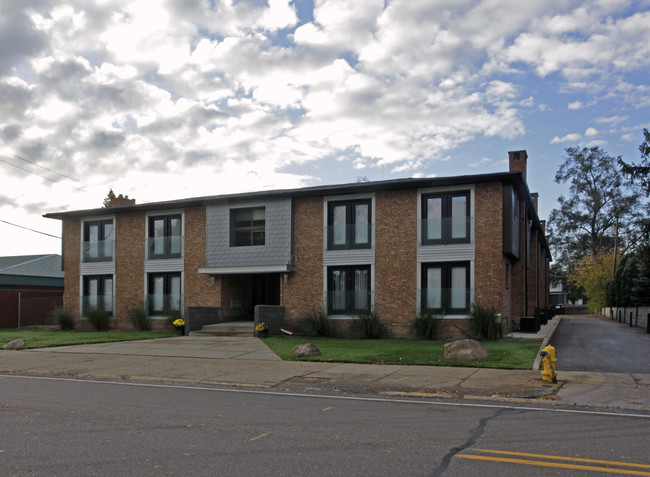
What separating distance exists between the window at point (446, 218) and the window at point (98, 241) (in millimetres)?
15161

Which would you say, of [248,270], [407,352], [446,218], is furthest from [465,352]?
[248,270]

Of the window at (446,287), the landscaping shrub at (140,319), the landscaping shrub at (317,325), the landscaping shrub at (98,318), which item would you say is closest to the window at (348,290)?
the landscaping shrub at (317,325)

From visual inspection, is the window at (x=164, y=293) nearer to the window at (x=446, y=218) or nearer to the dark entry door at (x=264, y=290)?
the dark entry door at (x=264, y=290)

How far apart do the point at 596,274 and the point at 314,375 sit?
49790 mm

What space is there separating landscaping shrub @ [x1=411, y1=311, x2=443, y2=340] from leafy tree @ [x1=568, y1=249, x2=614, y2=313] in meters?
37.0

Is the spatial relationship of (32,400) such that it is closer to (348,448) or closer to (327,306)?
→ (348,448)

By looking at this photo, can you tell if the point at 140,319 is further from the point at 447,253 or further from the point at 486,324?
the point at 486,324

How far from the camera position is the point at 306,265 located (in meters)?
24.0

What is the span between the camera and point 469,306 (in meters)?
21.1

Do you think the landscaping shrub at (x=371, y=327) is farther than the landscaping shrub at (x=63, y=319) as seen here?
No

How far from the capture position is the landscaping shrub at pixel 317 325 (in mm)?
22672

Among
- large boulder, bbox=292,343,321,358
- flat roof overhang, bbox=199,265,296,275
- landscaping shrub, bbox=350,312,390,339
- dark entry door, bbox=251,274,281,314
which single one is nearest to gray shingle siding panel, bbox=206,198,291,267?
flat roof overhang, bbox=199,265,296,275

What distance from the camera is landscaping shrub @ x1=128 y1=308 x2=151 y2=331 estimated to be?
2636 centimetres

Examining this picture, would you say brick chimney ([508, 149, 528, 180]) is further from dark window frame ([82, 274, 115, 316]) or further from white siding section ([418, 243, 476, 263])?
dark window frame ([82, 274, 115, 316])
